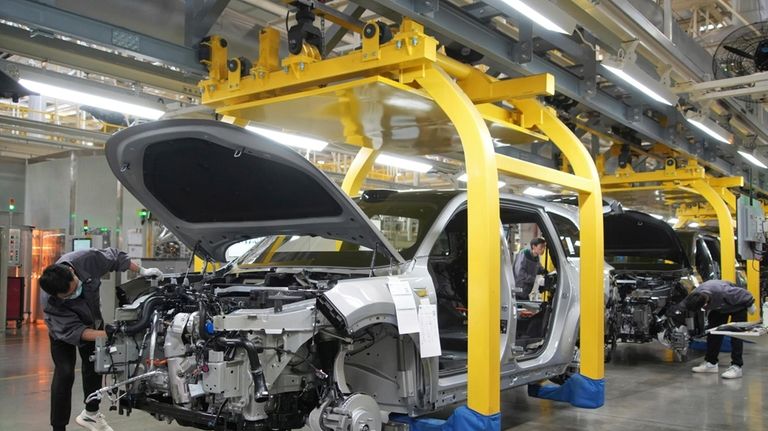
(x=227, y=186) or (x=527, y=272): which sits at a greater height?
(x=227, y=186)

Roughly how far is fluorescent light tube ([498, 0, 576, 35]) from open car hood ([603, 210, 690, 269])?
4.35 metres

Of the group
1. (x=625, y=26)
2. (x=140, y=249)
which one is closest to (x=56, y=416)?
(x=625, y=26)

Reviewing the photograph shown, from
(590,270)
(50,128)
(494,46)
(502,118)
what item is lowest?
(590,270)

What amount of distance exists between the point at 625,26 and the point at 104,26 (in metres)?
3.92

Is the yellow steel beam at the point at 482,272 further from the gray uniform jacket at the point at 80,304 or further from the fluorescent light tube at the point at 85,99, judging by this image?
the fluorescent light tube at the point at 85,99

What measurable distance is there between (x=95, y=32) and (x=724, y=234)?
8711 mm

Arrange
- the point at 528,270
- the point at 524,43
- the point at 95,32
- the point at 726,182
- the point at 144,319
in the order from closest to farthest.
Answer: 1. the point at 144,319
2. the point at 95,32
3. the point at 524,43
4. the point at 528,270
5. the point at 726,182

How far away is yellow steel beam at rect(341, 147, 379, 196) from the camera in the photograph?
22.8ft

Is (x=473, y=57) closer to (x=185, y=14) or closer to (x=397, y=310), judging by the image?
(x=185, y=14)

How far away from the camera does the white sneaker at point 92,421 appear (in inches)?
185

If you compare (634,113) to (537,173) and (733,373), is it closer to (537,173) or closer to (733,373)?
(733,373)

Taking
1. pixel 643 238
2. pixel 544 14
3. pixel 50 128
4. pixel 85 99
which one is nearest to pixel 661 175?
pixel 643 238

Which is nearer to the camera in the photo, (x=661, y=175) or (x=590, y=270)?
(x=590, y=270)

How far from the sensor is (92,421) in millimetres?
4723
